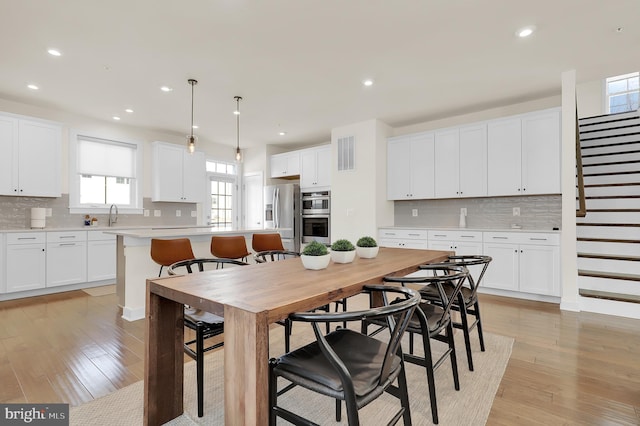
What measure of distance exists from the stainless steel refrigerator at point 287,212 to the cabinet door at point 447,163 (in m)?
2.73

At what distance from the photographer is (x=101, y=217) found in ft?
17.8

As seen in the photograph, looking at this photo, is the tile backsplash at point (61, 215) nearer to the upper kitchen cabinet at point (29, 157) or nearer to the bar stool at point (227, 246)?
the upper kitchen cabinet at point (29, 157)

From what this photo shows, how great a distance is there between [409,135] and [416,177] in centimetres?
71

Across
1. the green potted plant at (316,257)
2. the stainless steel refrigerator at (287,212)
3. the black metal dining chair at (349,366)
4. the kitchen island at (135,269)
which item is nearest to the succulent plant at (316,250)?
the green potted plant at (316,257)

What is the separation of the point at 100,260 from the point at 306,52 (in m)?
4.30

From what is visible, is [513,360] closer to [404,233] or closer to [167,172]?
[404,233]

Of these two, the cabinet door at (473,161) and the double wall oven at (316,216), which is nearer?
the cabinet door at (473,161)

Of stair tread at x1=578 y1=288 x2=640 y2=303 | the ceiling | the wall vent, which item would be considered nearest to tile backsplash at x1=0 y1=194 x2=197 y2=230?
the ceiling

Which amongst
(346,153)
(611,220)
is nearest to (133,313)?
(346,153)

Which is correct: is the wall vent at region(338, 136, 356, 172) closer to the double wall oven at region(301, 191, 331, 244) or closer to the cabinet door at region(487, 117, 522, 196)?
the double wall oven at region(301, 191, 331, 244)

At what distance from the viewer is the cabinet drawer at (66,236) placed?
4434 millimetres

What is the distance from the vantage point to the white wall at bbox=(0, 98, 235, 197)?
4.71 metres

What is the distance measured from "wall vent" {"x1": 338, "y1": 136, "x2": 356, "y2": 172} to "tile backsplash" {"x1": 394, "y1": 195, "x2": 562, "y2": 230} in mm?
1135

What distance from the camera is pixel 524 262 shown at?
4.04m
